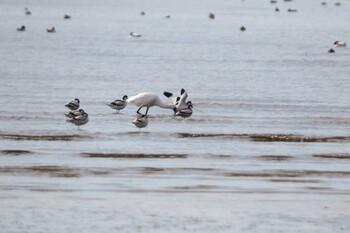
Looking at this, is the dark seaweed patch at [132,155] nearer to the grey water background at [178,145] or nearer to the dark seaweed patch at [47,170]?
the grey water background at [178,145]

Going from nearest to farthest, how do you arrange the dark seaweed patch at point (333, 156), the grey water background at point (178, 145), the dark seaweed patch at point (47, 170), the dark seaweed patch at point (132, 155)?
the grey water background at point (178, 145) → the dark seaweed patch at point (47, 170) → the dark seaweed patch at point (132, 155) → the dark seaweed patch at point (333, 156)

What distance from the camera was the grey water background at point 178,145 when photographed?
612 inches

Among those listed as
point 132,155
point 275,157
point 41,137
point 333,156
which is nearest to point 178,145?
point 132,155

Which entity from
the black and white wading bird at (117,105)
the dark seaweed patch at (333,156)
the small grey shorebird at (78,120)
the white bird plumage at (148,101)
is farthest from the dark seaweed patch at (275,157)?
the black and white wading bird at (117,105)

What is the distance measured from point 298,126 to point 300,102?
585cm

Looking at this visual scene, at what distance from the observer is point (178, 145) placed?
22953 millimetres

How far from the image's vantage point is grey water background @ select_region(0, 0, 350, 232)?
51.0 feet

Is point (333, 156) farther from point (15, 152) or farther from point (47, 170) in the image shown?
point (15, 152)

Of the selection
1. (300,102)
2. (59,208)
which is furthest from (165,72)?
(59,208)

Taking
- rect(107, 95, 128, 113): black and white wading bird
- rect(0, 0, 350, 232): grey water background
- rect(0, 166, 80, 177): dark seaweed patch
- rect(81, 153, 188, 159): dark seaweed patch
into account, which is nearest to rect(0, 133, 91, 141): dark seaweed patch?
rect(0, 0, 350, 232): grey water background

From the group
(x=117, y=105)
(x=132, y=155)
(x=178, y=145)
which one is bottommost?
(x=132, y=155)

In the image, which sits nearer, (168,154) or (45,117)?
(168,154)

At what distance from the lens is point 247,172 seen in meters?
19.2

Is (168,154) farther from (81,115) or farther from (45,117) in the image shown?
(45,117)
